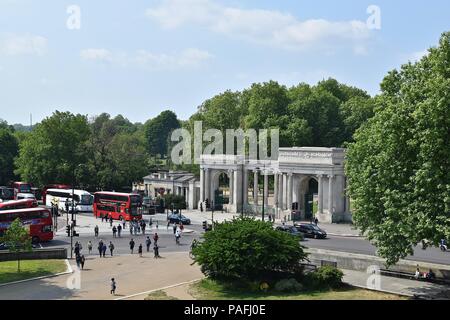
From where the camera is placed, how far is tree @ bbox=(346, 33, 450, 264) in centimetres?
2783

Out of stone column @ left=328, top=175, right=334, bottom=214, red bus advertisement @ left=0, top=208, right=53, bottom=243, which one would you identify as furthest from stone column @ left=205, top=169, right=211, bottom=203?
red bus advertisement @ left=0, top=208, right=53, bottom=243

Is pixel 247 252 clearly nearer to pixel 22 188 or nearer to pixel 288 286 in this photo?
pixel 288 286

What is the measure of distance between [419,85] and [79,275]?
70.7ft

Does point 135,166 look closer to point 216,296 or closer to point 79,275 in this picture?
point 79,275

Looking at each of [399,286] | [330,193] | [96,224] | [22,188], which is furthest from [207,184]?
[399,286]

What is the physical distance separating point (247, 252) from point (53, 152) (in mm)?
62847

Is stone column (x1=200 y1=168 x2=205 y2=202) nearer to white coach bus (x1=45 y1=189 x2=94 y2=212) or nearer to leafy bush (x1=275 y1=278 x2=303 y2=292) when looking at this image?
white coach bus (x1=45 y1=189 x2=94 y2=212)

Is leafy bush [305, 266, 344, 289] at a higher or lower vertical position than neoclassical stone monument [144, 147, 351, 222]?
lower

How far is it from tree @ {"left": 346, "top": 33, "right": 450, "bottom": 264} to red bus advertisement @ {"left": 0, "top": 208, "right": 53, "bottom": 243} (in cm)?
2790

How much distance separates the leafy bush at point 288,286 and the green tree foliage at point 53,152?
200 feet

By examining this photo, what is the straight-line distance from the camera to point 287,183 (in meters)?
68.4

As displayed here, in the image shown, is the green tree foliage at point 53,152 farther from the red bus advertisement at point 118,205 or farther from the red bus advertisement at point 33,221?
the red bus advertisement at point 33,221

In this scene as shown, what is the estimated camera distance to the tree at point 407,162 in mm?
27828

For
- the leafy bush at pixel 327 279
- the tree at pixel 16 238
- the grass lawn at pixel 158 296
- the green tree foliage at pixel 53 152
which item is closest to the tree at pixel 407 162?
the leafy bush at pixel 327 279
